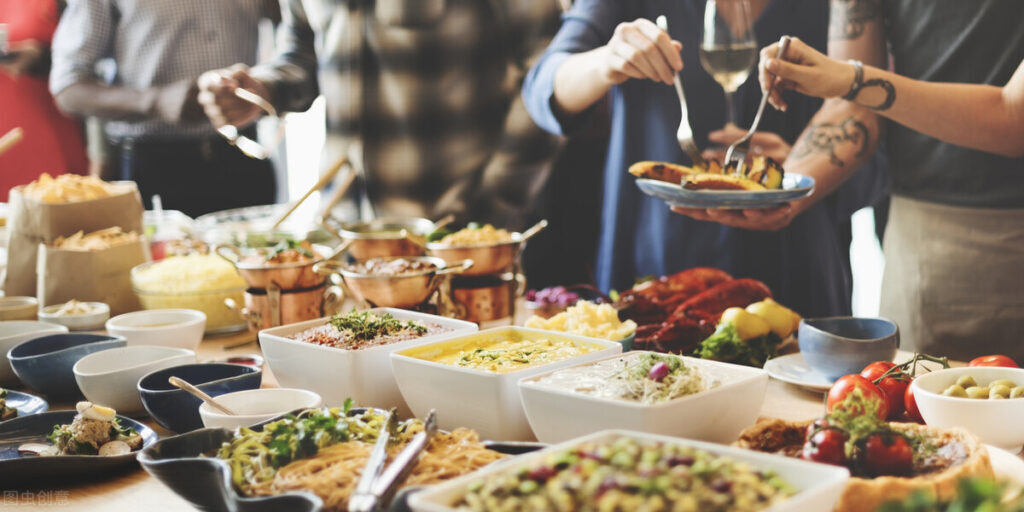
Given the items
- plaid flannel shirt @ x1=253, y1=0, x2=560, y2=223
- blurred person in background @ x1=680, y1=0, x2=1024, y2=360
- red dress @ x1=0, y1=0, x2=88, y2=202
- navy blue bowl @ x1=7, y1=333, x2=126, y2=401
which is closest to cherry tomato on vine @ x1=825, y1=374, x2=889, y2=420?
blurred person in background @ x1=680, y1=0, x2=1024, y2=360

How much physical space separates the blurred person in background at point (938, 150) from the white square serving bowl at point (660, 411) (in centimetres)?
105

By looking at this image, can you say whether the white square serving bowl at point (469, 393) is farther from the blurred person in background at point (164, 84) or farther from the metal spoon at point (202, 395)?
the blurred person in background at point (164, 84)

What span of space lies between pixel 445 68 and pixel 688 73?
122cm

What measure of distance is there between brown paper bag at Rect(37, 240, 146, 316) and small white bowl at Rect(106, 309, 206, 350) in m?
0.30

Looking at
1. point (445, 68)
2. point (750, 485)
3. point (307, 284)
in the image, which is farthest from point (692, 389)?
point (445, 68)

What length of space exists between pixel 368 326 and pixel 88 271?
118 cm

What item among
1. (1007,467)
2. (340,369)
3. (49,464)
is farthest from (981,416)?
(49,464)

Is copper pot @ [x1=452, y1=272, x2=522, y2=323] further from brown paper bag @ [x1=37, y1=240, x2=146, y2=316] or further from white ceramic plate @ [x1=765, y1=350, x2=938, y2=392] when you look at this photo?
brown paper bag @ [x1=37, y1=240, x2=146, y2=316]

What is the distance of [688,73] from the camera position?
315cm

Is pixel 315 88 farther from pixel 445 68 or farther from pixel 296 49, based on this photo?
pixel 445 68

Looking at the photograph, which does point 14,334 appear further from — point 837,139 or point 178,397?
point 837,139

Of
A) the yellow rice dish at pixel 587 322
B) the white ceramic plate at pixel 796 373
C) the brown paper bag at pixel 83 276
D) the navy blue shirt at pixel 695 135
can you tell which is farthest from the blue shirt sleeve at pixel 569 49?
the brown paper bag at pixel 83 276

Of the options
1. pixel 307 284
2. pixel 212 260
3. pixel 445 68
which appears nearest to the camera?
pixel 307 284

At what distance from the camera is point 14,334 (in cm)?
227
